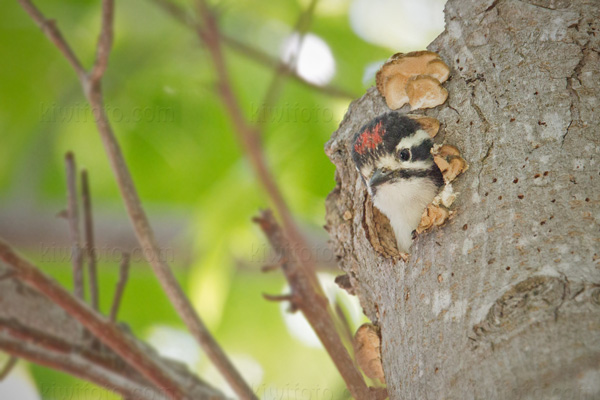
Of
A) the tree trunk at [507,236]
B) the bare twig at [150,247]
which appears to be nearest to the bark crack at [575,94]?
the tree trunk at [507,236]

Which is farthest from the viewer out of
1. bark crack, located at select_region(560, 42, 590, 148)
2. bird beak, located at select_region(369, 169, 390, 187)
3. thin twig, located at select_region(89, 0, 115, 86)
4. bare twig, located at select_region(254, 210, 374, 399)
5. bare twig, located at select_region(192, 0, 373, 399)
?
thin twig, located at select_region(89, 0, 115, 86)

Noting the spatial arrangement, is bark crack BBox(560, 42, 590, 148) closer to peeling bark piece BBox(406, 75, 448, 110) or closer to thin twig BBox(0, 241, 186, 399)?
peeling bark piece BBox(406, 75, 448, 110)

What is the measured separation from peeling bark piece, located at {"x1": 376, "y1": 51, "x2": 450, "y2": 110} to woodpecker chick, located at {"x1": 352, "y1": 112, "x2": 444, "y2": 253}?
7 cm

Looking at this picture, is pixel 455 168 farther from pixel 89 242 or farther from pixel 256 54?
pixel 89 242

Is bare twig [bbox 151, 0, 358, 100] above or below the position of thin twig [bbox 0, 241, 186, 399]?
above

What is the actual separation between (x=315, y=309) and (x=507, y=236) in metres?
0.86

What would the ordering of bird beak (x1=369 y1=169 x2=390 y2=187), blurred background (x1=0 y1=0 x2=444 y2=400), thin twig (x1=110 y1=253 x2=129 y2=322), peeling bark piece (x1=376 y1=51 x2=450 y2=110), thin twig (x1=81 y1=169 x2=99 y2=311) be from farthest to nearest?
blurred background (x1=0 y1=0 x2=444 y2=400), thin twig (x1=81 y1=169 x2=99 y2=311), thin twig (x1=110 y1=253 x2=129 y2=322), bird beak (x1=369 y1=169 x2=390 y2=187), peeling bark piece (x1=376 y1=51 x2=450 y2=110)

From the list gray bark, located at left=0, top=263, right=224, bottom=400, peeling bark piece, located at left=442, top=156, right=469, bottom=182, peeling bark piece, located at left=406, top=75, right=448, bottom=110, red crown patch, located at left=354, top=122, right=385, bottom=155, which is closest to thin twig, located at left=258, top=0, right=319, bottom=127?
red crown patch, located at left=354, top=122, right=385, bottom=155

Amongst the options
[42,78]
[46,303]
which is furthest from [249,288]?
[42,78]

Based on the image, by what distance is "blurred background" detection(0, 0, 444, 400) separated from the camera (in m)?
3.45

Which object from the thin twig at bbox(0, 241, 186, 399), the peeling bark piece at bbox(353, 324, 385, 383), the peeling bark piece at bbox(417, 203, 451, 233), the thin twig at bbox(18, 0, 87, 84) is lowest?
the peeling bark piece at bbox(353, 324, 385, 383)

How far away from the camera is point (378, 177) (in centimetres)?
267

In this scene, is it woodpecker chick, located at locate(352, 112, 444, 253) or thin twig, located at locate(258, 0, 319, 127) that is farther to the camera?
thin twig, located at locate(258, 0, 319, 127)

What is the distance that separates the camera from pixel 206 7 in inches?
113
